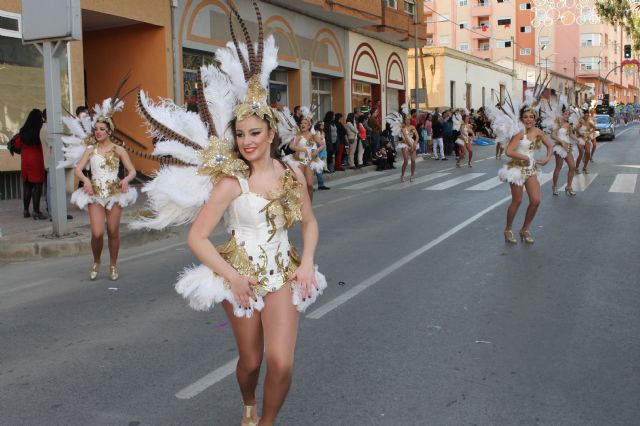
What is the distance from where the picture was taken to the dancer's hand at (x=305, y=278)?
3289mm

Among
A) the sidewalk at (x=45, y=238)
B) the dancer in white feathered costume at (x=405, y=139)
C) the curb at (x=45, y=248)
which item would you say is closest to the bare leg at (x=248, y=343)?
the sidewalk at (x=45, y=238)

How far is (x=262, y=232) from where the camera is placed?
330 cm

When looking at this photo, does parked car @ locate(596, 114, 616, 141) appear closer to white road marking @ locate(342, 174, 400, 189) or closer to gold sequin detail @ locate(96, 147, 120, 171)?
white road marking @ locate(342, 174, 400, 189)

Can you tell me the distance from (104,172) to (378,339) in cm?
385

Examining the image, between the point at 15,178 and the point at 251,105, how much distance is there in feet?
43.9

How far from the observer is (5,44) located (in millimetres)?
14297

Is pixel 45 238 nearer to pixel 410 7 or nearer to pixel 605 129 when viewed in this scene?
pixel 410 7

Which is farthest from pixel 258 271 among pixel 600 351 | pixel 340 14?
pixel 340 14

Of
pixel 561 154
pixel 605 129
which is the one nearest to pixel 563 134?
pixel 561 154

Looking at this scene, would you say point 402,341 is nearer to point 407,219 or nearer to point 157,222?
point 157,222

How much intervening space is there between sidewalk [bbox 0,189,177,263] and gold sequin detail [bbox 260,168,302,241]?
5074 millimetres

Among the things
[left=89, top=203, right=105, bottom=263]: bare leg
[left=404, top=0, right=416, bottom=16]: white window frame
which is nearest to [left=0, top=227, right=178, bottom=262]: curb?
[left=89, top=203, right=105, bottom=263]: bare leg

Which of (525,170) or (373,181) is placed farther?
(373,181)

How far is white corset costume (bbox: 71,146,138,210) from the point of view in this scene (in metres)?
7.55
